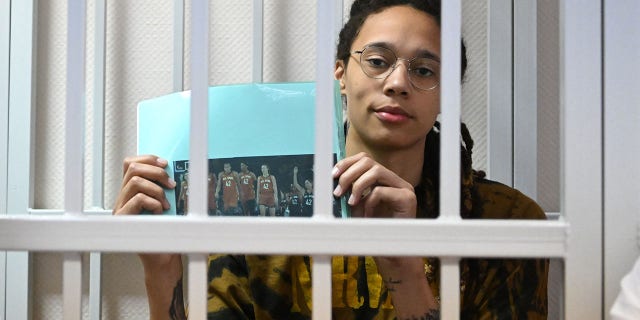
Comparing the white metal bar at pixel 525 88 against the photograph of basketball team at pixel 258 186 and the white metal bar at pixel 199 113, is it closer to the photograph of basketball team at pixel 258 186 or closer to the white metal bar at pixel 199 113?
the photograph of basketball team at pixel 258 186

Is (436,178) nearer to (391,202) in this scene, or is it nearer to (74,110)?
(391,202)

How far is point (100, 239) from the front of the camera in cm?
47

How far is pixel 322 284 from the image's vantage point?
0.47 meters

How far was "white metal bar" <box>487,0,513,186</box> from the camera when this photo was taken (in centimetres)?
99

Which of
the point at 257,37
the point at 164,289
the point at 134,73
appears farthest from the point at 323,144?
the point at 134,73

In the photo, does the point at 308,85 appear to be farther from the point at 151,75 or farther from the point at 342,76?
the point at 151,75

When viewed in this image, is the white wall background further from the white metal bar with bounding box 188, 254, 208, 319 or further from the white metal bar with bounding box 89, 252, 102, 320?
the white metal bar with bounding box 188, 254, 208, 319

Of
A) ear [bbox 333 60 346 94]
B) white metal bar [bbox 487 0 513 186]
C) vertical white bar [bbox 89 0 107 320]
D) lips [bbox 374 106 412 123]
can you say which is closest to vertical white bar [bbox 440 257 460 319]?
lips [bbox 374 106 412 123]

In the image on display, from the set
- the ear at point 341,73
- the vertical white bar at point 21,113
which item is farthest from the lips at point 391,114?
the vertical white bar at point 21,113

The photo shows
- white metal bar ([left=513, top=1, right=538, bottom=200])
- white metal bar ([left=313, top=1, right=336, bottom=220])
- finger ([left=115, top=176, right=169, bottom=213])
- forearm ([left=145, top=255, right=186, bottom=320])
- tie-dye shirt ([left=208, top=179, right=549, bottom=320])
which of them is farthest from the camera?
white metal bar ([left=513, top=1, right=538, bottom=200])

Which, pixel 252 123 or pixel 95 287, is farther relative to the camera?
pixel 95 287

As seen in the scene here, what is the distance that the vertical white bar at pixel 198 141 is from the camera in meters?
0.46

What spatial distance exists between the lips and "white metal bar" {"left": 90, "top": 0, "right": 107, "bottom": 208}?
0.51 meters

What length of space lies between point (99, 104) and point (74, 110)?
0.57 meters
